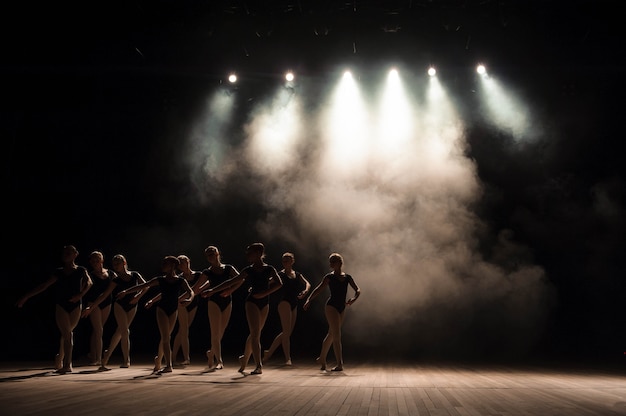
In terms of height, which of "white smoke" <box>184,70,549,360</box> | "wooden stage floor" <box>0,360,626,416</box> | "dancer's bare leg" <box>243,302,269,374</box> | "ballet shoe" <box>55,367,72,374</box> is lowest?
"wooden stage floor" <box>0,360,626,416</box>

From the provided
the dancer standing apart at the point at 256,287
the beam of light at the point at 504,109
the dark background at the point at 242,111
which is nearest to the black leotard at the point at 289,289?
the dancer standing apart at the point at 256,287

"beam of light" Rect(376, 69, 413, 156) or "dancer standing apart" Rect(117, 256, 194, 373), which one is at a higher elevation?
"beam of light" Rect(376, 69, 413, 156)

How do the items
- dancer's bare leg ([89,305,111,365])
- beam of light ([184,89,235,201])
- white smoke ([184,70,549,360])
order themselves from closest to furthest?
1. dancer's bare leg ([89,305,111,365])
2. white smoke ([184,70,549,360])
3. beam of light ([184,89,235,201])

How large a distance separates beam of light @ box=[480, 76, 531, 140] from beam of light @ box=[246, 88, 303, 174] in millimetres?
3676

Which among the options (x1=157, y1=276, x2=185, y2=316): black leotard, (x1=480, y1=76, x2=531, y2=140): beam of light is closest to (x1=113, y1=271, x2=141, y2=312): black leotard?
(x1=157, y1=276, x2=185, y2=316): black leotard

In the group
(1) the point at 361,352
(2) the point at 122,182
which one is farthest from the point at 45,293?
(1) the point at 361,352

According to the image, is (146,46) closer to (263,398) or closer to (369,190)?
(369,190)

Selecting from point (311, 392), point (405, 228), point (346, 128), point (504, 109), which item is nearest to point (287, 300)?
point (311, 392)

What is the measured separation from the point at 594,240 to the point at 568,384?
6119 mm

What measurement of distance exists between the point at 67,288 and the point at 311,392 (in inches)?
123

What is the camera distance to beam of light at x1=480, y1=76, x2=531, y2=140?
37.2ft

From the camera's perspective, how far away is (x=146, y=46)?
35.0 feet

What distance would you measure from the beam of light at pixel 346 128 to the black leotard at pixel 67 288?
19.9ft

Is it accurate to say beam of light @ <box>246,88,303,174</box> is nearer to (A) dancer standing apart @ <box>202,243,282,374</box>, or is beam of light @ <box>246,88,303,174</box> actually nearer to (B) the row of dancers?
(B) the row of dancers
